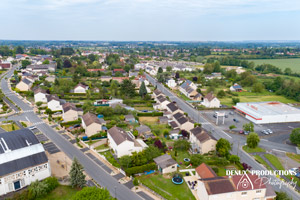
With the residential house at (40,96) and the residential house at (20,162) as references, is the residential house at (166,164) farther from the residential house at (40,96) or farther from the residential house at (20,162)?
the residential house at (40,96)

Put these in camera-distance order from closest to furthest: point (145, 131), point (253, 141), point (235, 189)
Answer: point (235, 189)
point (253, 141)
point (145, 131)

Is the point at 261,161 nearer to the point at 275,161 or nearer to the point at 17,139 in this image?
the point at 275,161

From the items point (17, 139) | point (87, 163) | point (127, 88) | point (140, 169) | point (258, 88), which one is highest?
point (127, 88)

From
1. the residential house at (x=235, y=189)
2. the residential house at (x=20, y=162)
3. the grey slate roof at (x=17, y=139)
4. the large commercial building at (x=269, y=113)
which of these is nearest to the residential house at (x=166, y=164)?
the residential house at (x=235, y=189)

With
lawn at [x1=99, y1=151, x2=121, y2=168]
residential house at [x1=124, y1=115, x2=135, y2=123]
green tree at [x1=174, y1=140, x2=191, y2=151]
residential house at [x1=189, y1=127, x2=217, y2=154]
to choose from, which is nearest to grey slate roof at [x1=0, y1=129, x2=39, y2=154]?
lawn at [x1=99, y1=151, x2=121, y2=168]

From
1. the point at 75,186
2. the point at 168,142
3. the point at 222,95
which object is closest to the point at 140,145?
the point at 168,142

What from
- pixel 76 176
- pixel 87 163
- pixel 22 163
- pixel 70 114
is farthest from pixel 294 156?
pixel 70 114

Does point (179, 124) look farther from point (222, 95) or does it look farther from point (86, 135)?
point (222, 95)
